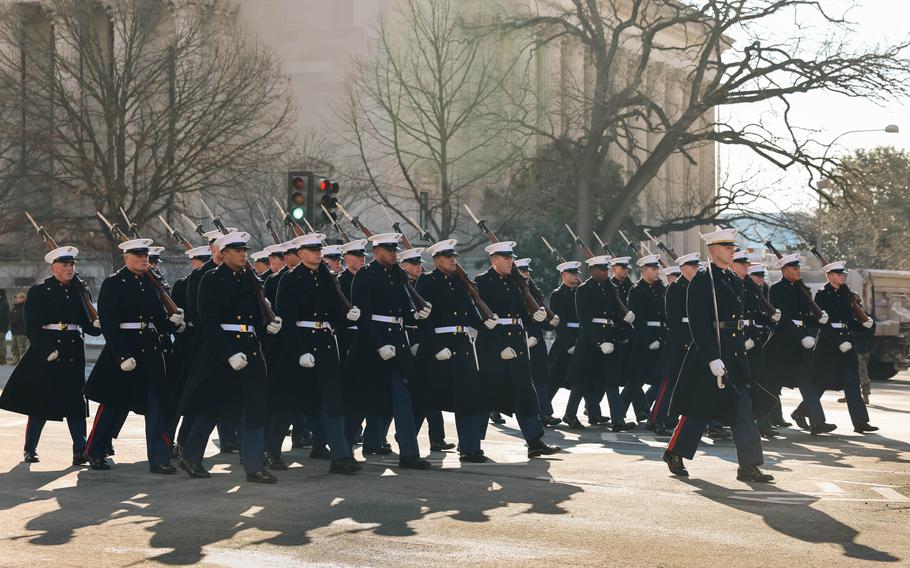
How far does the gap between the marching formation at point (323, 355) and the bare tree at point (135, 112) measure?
21080 mm

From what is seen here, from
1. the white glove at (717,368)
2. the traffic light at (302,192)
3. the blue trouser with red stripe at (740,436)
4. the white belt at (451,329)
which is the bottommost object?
the blue trouser with red stripe at (740,436)

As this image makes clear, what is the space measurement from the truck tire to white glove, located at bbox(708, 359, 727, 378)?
A: 19536mm

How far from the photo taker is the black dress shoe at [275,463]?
42.7 feet

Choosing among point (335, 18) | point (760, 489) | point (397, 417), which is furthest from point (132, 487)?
point (335, 18)

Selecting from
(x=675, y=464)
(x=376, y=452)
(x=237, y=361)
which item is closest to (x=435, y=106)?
(x=376, y=452)

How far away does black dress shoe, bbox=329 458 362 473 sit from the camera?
1250 cm

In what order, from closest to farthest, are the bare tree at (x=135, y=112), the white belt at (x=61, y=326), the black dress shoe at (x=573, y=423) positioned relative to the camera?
the white belt at (x=61, y=326), the black dress shoe at (x=573, y=423), the bare tree at (x=135, y=112)

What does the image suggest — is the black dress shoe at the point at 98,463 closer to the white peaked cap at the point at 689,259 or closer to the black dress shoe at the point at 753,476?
the black dress shoe at the point at 753,476

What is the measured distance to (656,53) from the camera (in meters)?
73.4

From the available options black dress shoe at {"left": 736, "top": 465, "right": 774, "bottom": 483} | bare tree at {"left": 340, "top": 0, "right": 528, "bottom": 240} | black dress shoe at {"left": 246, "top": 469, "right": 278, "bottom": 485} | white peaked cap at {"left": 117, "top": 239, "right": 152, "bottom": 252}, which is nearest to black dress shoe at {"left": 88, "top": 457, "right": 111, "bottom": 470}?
black dress shoe at {"left": 246, "top": 469, "right": 278, "bottom": 485}

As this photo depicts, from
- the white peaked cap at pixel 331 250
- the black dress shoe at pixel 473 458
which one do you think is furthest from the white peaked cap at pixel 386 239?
the black dress shoe at pixel 473 458

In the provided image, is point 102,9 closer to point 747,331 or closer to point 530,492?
point 747,331

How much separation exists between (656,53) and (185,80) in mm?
40142

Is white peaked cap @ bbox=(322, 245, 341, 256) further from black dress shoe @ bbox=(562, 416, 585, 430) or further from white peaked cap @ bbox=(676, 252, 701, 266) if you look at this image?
black dress shoe @ bbox=(562, 416, 585, 430)
